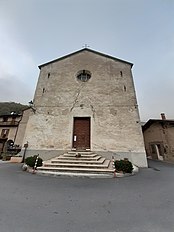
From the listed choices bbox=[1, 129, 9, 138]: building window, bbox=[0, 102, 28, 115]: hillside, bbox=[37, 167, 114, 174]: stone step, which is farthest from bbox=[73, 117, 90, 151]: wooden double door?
bbox=[0, 102, 28, 115]: hillside

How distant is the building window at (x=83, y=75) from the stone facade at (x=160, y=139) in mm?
8801

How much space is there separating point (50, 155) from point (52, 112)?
133 inches

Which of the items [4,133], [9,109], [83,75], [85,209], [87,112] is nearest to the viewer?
[85,209]

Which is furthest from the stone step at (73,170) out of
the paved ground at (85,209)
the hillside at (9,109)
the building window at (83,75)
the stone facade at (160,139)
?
the hillside at (9,109)

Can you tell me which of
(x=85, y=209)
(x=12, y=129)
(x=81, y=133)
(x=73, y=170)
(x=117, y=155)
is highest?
(x=12, y=129)

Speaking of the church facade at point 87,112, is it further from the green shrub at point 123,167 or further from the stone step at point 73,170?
the stone step at point 73,170

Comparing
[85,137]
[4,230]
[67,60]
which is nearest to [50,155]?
→ [85,137]

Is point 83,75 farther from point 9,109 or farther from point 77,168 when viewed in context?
point 9,109

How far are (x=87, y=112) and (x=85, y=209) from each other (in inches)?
310

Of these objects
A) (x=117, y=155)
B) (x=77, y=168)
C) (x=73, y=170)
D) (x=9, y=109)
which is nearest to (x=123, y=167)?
(x=77, y=168)

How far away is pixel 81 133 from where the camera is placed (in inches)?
388

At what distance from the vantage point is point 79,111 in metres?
10.2

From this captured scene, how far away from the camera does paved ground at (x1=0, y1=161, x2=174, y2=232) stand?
199 centimetres

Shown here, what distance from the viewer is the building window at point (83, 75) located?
12004mm
